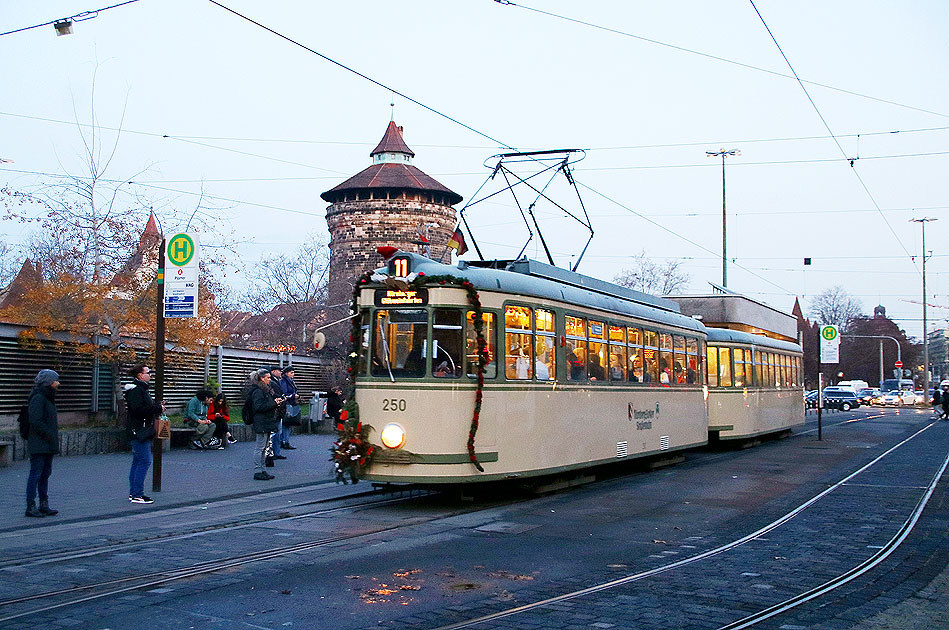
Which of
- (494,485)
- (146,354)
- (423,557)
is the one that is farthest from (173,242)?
(146,354)

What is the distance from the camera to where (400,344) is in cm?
1241

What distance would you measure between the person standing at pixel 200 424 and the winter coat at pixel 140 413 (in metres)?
8.23

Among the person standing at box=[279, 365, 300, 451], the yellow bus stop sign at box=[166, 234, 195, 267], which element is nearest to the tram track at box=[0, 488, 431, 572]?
the yellow bus stop sign at box=[166, 234, 195, 267]

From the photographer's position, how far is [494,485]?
15.0m

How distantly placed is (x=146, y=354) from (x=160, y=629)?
17092 millimetres

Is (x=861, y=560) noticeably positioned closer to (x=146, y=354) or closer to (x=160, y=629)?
(x=160, y=629)

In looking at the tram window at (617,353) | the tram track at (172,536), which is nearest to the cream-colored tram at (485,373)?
the tram window at (617,353)

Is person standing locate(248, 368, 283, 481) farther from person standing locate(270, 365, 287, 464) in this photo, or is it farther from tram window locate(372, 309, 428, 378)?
tram window locate(372, 309, 428, 378)

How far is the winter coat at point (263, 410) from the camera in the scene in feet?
51.8

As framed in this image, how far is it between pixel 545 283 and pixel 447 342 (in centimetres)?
227

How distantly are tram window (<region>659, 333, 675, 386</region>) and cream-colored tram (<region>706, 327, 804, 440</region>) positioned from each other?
427cm

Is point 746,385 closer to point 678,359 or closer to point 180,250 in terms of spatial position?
point 678,359

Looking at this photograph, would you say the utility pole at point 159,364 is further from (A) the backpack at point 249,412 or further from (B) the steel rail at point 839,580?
(B) the steel rail at point 839,580

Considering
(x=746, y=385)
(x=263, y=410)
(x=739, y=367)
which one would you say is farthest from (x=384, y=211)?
(x=263, y=410)
